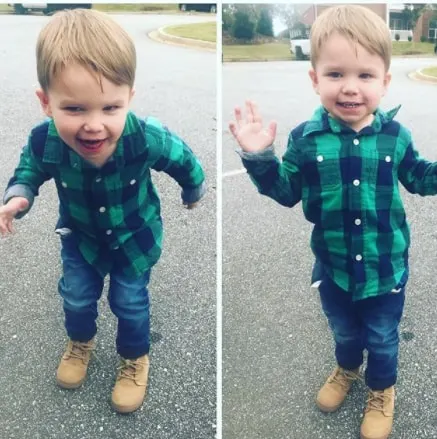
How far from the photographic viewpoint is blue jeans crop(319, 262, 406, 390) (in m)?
1.12

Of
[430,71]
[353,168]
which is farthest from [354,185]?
[430,71]

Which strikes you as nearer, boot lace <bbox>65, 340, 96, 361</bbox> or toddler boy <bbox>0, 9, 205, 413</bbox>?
toddler boy <bbox>0, 9, 205, 413</bbox>

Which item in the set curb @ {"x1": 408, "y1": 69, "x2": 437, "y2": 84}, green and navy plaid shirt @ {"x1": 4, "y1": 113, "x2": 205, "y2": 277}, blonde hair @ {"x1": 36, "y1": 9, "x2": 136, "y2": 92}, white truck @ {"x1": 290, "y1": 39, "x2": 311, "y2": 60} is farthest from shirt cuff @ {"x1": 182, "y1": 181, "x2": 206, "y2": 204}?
curb @ {"x1": 408, "y1": 69, "x2": 437, "y2": 84}

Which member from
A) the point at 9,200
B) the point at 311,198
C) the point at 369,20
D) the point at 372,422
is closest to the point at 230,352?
the point at 372,422

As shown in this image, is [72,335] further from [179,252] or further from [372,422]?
[372,422]

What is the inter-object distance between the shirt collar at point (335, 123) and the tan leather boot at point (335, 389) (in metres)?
0.52

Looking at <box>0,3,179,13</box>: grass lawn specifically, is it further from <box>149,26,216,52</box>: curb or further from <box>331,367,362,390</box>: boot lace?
<box>331,367,362,390</box>: boot lace

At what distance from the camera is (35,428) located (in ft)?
3.84

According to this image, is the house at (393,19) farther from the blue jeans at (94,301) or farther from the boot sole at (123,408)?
the boot sole at (123,408)

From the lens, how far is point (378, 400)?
119 cm

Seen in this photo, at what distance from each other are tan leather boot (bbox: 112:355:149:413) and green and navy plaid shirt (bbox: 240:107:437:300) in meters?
0.47

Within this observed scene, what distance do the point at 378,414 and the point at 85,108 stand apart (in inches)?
31.7

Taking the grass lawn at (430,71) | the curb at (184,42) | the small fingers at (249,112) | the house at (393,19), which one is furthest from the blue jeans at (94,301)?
the grass lawn at (430,71)

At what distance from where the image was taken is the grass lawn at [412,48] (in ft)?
4.26
